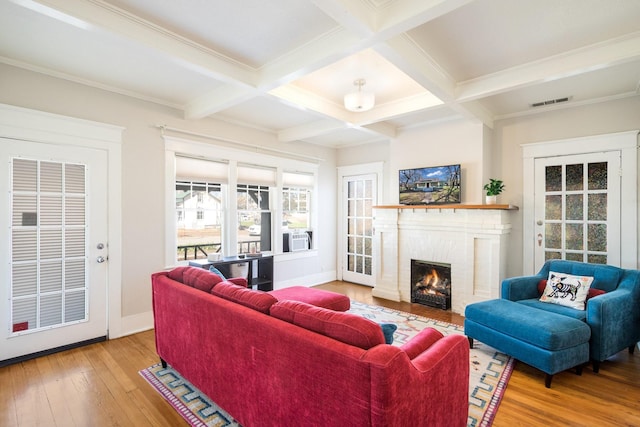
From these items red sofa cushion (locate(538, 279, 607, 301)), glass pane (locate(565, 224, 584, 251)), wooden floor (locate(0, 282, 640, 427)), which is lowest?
wooden floor (locate(0, 282, 640, 427))

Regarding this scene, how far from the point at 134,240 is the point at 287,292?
1.88 meters

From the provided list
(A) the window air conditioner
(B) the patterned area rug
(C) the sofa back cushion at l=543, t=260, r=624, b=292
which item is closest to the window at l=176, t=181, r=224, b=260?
(A) the window air conditioner

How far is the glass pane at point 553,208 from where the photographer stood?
152 inches

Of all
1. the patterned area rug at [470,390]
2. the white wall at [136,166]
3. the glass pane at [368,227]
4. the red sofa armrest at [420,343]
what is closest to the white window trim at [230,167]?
the white wall at [136,166]

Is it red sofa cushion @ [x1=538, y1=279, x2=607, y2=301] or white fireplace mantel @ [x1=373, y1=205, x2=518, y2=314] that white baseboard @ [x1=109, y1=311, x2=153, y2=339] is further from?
red sofa cushion @ [x1=538, y1=279, x2=607, y2=301]

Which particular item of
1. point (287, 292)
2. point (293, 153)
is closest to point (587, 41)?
point (287, 292)

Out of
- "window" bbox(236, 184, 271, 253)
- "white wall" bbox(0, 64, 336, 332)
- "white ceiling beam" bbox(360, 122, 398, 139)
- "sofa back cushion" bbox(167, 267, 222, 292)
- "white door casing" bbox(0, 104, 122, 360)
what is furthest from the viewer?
"window" bbox(236, 184, 271, 253)

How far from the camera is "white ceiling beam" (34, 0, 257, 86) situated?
1.96 meters

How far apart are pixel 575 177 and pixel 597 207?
424 millimetres

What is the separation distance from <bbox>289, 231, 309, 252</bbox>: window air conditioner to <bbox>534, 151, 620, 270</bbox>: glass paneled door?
3498 millimetres

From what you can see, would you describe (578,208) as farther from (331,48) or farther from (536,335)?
(331,48)

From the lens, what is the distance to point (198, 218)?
165 inches

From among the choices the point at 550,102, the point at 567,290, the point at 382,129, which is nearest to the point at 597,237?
the point at 567,290

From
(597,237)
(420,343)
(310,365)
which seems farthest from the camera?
(597,237)
